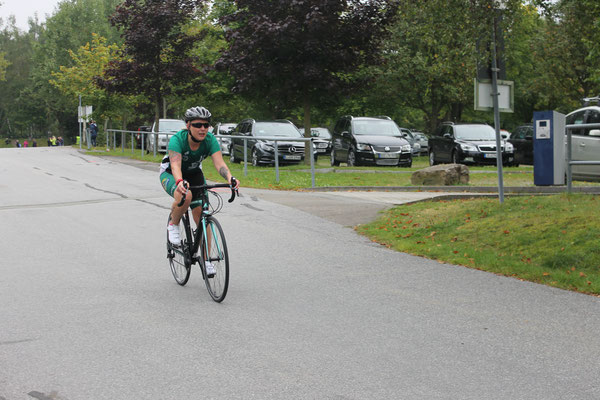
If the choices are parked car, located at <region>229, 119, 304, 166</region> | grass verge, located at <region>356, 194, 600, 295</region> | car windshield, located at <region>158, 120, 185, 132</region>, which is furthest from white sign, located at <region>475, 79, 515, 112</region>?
car windshield, located at <region>158, 120, 185, 132</region>

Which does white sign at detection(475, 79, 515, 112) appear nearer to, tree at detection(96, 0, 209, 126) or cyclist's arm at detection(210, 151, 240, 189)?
cyclist's arm at detection(210, 151, 240, 189)

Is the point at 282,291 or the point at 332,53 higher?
the point at 332,53

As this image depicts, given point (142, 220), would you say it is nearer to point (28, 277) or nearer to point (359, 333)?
point (28, 277)

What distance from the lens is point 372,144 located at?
25.1 meters

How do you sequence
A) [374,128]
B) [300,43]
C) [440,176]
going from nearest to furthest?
[440,176], [374,128], [300,43]

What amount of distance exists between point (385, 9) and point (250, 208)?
632 inches

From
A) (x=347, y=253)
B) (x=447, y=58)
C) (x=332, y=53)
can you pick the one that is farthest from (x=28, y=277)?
(x=332, y=53)

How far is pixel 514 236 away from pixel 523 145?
66.0 ft

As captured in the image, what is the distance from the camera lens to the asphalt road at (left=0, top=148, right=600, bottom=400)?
14.9 ft

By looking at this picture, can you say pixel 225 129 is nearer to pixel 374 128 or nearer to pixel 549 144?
pixel 374 128

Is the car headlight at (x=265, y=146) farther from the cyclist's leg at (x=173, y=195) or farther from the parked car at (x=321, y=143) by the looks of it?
the cyclist's leg at (x=173, y=195)

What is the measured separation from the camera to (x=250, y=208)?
1402 cm

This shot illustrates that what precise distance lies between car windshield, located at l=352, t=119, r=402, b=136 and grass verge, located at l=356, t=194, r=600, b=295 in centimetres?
1309

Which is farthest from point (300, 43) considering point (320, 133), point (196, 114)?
point (196, 114)
